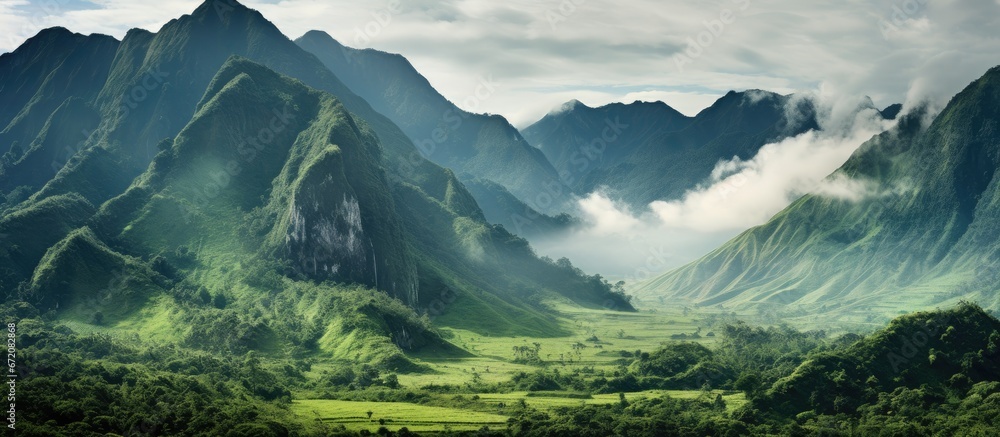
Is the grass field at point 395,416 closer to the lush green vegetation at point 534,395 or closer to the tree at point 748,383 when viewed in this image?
the lush green vegetation at point 534,395

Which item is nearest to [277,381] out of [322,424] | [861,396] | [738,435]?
[322,424]

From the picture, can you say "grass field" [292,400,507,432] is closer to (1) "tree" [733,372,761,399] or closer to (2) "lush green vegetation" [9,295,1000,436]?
(2) "lush green vegetation" [9,295,1000,436]

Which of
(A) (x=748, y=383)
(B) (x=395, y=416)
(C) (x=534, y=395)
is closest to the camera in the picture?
(B) (x=395, y=416)

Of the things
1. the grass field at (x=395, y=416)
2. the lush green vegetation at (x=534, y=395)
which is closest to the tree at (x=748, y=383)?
the lush green vegetation at (x=534, y=395)

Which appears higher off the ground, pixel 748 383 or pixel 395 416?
pixel 395 416

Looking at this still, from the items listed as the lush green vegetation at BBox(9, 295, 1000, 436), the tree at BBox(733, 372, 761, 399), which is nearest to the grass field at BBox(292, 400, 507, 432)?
the lush green vegetation at BBox(9, 295, 1000, 436)

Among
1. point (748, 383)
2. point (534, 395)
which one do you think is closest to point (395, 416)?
point (534, 395)

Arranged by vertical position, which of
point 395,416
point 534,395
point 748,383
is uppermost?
point 395,416

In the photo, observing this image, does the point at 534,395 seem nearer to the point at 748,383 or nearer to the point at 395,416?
the point at 395,416

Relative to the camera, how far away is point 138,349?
169625 mm

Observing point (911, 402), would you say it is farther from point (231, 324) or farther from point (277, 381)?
point (231, 324)

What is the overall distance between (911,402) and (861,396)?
785 cm

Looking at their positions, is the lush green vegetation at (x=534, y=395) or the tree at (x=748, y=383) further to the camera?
the tree at (x=748, y=383)

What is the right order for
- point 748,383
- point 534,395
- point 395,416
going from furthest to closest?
1. point 534,395
2. point 748,383
3. point 395,416
